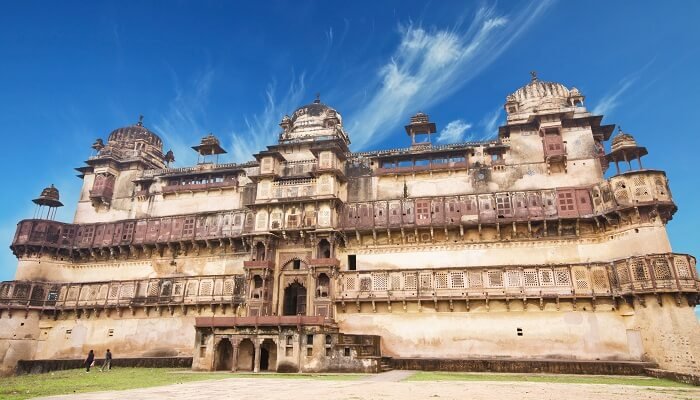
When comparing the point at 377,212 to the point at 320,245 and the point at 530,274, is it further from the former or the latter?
the point at 530,274

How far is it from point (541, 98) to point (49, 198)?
40.4m

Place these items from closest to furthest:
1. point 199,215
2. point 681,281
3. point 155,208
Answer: point 681,281 < point 199,215 < point 155,208

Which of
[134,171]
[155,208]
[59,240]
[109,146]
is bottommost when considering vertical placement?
[59,240]

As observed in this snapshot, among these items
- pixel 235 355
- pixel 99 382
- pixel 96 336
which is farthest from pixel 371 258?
pixel 96 336

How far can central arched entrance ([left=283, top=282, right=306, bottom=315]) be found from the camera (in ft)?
96.7

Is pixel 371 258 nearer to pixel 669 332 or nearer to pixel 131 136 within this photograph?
pixel 669 332

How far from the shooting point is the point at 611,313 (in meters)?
23.9

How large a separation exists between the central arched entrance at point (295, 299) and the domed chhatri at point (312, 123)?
13156 mm

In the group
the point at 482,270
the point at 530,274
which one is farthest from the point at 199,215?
the point at 530,274

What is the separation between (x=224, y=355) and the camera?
24.9 meters

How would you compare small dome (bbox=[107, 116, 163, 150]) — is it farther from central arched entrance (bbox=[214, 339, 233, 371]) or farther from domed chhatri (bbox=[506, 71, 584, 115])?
domed chhatri (bbox=[506, 71, 584, 115])

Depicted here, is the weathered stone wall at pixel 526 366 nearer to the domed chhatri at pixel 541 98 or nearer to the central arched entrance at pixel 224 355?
the central arched entrance at pixel 224 355

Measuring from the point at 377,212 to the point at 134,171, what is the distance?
2397 cm

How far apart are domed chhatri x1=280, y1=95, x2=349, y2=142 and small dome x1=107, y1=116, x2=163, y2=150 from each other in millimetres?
13919
